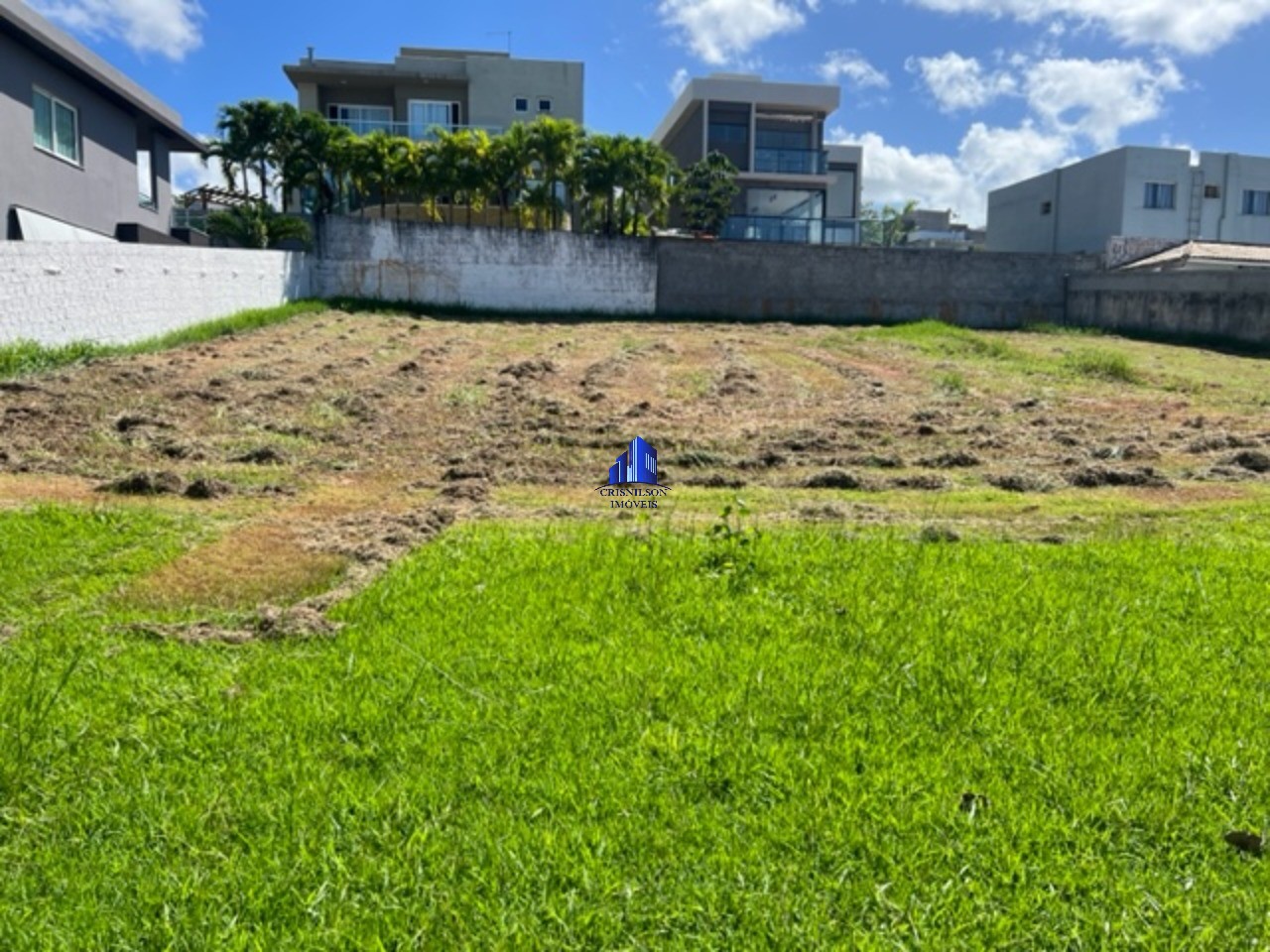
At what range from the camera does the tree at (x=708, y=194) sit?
31.9 m

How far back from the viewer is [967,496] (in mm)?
6910

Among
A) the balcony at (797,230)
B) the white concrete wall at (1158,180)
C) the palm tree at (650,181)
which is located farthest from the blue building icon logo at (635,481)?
the white concrete wall at (1158,180)

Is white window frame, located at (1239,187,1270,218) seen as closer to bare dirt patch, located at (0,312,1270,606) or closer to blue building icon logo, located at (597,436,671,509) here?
bare dirt patch, located at (0,312,1270,606)

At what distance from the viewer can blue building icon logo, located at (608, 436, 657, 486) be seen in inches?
294

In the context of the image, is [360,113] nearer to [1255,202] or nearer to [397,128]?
[397,128]

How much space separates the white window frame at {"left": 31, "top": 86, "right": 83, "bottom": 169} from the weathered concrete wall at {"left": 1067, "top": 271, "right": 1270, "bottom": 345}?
2650 cm

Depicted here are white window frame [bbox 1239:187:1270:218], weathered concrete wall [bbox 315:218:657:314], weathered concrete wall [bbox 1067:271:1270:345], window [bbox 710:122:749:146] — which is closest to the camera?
weathered concrete wall [bbox 1067:271:1270:345]

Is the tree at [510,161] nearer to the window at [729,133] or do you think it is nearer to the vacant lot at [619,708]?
the window at [729,133]

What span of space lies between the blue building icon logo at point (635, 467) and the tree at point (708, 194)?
24.9m

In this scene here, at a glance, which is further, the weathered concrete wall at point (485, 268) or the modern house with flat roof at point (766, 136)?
the modern house with flat roof at point (766, 136)

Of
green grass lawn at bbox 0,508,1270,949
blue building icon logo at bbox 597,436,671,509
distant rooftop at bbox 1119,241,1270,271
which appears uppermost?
distant rooftop at bbox 1119,241,1270,271

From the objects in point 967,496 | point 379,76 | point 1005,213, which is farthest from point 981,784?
point 1005,213

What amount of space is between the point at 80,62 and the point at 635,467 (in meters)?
16.4

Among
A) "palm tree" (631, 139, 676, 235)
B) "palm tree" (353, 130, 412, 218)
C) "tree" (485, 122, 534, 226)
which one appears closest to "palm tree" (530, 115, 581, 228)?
"tree" (485, 122, 534, 226)
